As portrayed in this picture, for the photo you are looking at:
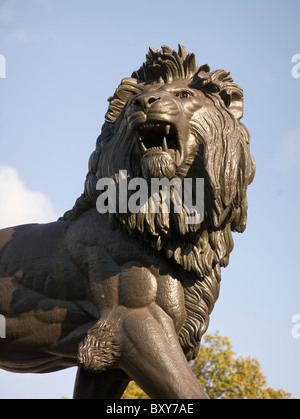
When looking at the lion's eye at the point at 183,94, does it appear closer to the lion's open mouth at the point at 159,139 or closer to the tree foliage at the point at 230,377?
the lion's open mouth at the point at 159,139

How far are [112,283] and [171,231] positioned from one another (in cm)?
46

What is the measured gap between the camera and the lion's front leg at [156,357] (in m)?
3.21

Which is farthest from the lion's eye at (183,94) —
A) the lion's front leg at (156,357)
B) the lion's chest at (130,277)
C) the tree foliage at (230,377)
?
the tree foliage at (230,377)

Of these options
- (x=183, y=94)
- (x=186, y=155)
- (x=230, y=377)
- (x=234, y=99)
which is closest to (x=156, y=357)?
(x=186, y=155)

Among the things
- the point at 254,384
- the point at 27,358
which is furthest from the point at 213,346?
the point at 27,358

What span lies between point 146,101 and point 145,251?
0.88 meters

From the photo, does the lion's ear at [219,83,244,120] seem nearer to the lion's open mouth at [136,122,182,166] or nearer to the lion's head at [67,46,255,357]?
the lion's head at [67,46,255,357]

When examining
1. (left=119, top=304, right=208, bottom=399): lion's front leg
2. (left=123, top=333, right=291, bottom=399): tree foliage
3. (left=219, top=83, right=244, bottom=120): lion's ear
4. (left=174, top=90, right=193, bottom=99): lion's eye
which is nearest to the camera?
(left=119, top=304, right=208, bottom=399): lion's front leg

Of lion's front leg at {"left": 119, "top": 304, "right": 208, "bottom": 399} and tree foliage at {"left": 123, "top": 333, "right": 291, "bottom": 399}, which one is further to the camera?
Answer: tree foliage at {"left": 123, "top": 333, "right": 291, "bottom": 399}

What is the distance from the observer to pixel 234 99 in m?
3.87

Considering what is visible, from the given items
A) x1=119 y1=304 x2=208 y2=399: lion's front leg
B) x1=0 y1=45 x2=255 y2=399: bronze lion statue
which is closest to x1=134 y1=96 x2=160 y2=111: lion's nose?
x1=0 y1=45 x2=255 y2=399: bronze lion statue

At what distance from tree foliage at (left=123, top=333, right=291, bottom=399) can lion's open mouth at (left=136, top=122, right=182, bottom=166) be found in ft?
34.7

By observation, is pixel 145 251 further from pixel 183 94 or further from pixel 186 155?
pixel 183 94

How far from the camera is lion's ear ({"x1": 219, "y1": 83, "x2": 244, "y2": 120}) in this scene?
3.78 metres
